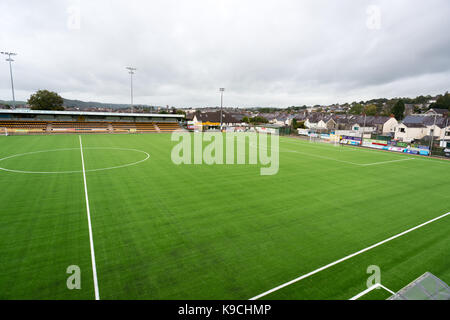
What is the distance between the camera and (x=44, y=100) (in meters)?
64.1

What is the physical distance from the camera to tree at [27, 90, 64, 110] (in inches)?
2494

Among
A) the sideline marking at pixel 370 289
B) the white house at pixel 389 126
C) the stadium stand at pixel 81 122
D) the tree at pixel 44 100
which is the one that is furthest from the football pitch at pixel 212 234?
the tree at pixel 44 100

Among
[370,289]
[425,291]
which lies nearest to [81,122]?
[370,289]

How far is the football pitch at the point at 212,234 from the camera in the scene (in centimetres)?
606

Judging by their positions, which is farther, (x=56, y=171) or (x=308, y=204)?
(x=56, y=171)

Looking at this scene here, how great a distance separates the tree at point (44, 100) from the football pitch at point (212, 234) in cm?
6024

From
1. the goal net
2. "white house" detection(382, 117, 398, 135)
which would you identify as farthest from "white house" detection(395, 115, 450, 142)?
the goal net

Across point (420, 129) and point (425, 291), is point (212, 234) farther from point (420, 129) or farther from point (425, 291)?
point (420, 129)

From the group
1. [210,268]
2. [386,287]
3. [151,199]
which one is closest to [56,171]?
[151,199]

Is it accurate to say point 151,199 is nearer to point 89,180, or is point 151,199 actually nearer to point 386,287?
point 89,180
